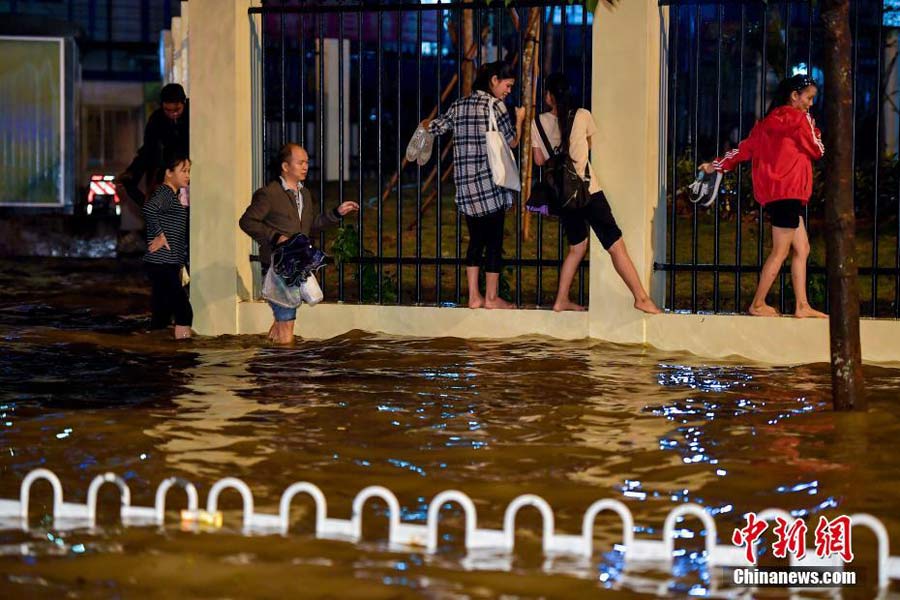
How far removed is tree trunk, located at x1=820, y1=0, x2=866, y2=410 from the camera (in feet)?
26.3

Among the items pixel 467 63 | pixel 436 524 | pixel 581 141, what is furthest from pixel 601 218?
pixel 467 63

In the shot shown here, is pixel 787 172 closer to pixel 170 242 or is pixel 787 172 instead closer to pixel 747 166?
pixel 170 242

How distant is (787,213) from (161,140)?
5.03 m

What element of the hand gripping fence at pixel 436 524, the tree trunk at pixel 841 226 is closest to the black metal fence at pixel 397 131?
the tree trunk at pixel 841 226

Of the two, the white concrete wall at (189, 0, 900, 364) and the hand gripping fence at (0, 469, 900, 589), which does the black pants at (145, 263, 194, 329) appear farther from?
the hand gripping fence at (0, 469, 900, 589)

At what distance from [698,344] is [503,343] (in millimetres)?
1404

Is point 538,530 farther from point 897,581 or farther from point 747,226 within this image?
point 747,226

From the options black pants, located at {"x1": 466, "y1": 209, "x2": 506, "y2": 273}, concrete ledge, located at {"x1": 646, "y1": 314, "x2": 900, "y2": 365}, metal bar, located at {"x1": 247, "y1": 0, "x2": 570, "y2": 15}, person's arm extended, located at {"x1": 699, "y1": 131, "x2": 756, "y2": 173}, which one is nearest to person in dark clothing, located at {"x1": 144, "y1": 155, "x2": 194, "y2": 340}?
metal bar, located at {"x1": 247, "y1": 0, "x2": 570, "y2": 15}

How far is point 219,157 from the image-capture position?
11.9 meters

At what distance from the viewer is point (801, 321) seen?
10.6 metres

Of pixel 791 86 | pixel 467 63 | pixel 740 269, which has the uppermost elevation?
pixel 467 63

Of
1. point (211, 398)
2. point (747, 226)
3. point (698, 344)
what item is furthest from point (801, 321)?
point (747, 226)

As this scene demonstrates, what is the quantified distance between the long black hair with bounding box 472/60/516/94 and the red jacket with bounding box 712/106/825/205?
1837 millimetres

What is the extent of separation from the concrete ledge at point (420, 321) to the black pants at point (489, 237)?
14.4 inches
